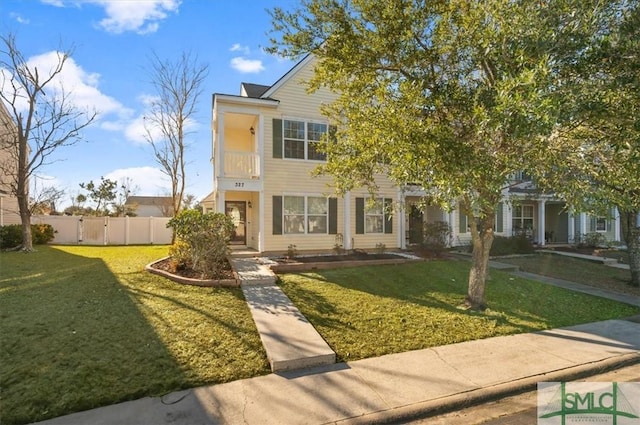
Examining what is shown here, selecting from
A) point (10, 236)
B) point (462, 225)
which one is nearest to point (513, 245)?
point (462, 225)

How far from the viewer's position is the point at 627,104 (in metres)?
4.66

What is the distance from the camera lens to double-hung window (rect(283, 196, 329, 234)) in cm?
1353

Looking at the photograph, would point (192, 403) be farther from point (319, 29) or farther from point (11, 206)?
point (11, 206)

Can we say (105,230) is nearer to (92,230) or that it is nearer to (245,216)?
(92,230)

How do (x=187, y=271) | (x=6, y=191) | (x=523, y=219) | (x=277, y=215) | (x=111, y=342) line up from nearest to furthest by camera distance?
(x=111, y=342) < (x=187, y=271) < (x=277, y=215) < (x=6, y=191) < (x=523, y=219)

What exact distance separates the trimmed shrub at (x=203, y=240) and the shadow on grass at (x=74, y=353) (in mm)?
1951

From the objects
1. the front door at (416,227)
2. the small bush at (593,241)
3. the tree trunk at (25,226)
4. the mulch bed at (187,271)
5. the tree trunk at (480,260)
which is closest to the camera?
the tree trunk at (480,260)

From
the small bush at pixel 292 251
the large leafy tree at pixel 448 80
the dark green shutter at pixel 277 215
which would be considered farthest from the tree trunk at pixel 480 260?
the dark green shutter at pixel 277 215

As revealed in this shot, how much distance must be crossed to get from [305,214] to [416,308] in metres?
7.56

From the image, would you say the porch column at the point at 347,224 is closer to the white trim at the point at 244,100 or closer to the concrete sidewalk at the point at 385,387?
the white trim at the point at 244,100

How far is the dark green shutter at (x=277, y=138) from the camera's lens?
1332 centimetres

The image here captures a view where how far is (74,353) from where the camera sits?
440 centimetres

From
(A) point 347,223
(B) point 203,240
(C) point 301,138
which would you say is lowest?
(B) point 203,240

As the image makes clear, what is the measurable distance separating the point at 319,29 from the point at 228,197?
33.6 feet
